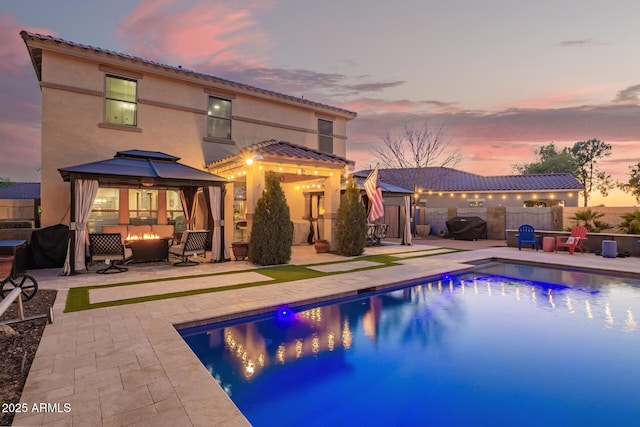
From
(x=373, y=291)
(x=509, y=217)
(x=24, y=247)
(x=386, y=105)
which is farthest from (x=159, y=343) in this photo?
(x=386, y=105)

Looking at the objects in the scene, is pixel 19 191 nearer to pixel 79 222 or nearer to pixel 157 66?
pixel 157 66

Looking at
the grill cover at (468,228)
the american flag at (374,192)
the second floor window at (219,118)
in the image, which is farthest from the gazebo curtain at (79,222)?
the grill cover at (468,228)

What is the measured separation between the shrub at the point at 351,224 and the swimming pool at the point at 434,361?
16.2 ft

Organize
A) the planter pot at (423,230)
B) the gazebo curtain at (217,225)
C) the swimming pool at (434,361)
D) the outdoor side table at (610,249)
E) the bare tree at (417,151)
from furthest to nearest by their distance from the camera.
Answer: the bare tree at (417,151) < the planter pot at (423,230) < the outdoor side table at (610,249) < the gazebo curtain at (217,225) < the swimming pool at (434,361)

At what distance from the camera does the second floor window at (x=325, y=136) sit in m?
17.6

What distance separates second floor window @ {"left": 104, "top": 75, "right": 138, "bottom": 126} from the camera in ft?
37.9

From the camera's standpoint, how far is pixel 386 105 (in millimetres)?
23719

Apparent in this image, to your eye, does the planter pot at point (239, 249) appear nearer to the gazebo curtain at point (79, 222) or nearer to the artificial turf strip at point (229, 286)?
the artificial turf strip at point (229, 286)

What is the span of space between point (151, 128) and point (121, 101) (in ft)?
4.35

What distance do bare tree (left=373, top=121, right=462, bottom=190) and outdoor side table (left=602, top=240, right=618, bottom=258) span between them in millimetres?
14476

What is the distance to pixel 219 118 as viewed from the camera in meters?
14.1

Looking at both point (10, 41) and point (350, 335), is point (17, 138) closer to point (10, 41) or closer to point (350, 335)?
point (10, 41)

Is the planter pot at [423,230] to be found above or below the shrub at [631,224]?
below

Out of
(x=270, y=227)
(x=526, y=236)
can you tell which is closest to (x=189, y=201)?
(x=270, y=227)
